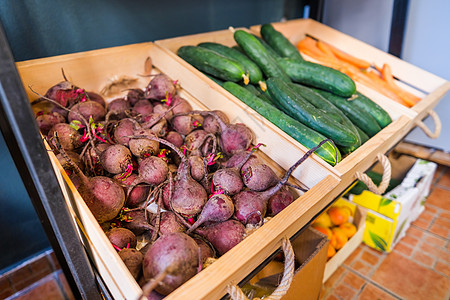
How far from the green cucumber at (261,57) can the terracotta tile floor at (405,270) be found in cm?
119

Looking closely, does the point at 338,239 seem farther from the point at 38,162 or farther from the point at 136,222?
the point at 38,162

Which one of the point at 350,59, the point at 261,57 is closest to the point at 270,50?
the point at 261,57

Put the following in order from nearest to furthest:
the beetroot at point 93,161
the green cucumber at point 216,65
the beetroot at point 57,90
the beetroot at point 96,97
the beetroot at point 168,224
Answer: the beetroot at point 168,224 → the beetroot at point 93,161 → the beetroot at point 57,90 → the beetroot at point 96,97 → the green cucumber at point 216,65

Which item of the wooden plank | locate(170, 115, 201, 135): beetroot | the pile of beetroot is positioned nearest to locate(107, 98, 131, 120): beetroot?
the pile of beetroot

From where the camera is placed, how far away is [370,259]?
186 centimetres

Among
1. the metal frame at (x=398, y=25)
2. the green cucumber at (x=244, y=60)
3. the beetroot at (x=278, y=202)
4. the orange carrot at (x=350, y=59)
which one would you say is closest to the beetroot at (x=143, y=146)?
the beetroot at (x=278, y=202)

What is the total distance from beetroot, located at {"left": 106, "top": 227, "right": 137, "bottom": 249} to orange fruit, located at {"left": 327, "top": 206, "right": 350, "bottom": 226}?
4.27ft

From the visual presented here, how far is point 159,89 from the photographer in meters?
1.36

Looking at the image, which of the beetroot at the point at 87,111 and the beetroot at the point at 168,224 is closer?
the beetroot at the point at 168,224

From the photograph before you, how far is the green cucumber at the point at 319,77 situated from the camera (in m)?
1.56

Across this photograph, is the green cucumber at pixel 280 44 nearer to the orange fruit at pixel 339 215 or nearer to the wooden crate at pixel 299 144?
the wooden crate at pixel 299 144

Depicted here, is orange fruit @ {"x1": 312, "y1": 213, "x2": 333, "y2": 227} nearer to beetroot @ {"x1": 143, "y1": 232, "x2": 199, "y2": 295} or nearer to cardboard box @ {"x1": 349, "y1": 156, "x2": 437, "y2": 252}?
cardboard box @ {"x1": 349, "y1": 156, "x2": 437, "y2": 252}

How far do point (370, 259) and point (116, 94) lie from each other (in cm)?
177

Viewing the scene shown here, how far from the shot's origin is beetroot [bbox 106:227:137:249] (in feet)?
2.80
